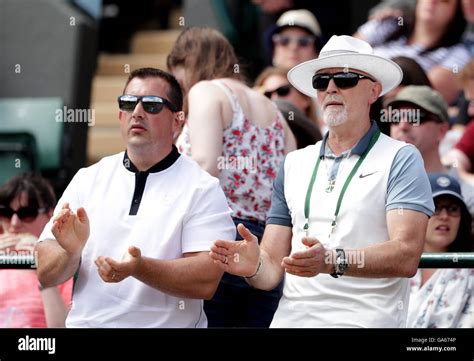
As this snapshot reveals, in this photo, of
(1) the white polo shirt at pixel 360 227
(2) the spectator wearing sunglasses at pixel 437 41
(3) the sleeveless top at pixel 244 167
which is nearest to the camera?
(1) the white polo shirt at pixel 360 227

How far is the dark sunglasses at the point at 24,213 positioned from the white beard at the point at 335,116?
1626 millimetres

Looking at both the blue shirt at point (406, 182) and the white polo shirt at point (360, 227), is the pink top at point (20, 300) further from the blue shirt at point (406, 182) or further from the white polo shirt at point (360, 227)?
the blue shirt at point (406, 182)

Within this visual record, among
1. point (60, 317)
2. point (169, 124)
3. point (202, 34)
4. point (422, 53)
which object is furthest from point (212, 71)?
point (422, 53)

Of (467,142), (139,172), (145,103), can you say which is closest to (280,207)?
(139,172)

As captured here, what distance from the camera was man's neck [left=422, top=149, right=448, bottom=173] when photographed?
6179 millimetres

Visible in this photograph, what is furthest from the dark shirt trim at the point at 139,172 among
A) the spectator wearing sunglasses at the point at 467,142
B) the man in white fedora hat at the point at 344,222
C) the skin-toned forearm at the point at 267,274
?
the spectator wearing sunglasses at the point at 467,142

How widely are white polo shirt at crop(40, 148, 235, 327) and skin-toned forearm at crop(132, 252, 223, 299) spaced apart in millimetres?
54

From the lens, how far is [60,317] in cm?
514

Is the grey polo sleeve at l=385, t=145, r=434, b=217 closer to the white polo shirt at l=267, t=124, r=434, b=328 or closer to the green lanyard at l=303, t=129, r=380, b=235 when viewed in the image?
the white polo shirt at l=267, t=124, r=434, b=328

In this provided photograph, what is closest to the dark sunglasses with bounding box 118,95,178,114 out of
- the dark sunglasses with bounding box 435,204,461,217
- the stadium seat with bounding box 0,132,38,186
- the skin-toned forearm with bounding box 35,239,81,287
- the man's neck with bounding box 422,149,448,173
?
the skin-toned forearm with bounding box 35,239,81,287

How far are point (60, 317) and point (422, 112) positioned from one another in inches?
84.5

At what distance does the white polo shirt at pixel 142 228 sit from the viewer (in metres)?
4.67

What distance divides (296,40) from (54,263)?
3.43 metres

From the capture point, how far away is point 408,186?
446cm
